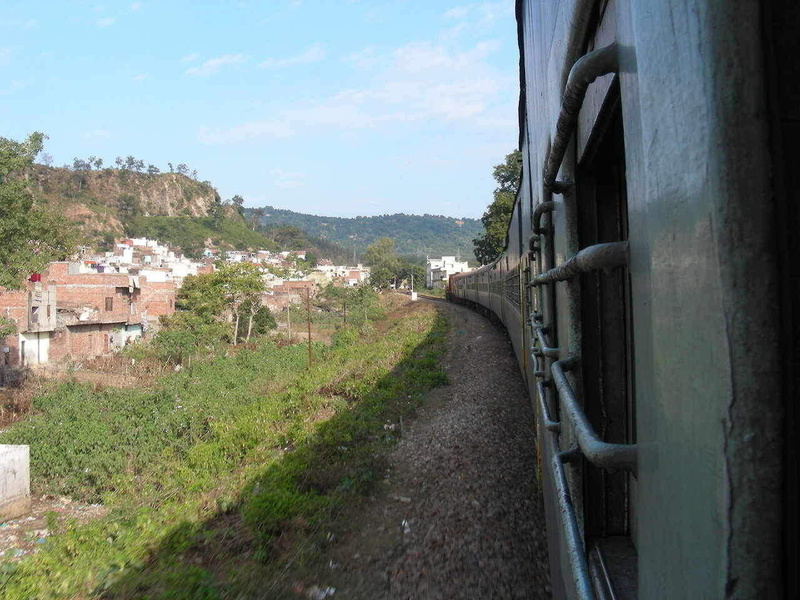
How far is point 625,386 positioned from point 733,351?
1.11 meters

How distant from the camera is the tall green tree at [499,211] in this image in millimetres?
36688

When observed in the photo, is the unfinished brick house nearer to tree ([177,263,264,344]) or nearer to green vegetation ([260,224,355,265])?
tree ([177,263,264,344])

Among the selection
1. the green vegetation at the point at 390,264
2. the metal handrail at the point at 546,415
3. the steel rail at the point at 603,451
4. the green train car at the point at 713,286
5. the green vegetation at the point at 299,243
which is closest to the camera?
the green train car at the point at 713,286

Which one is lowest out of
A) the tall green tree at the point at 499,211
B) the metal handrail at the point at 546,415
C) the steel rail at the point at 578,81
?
the metal handrail at the point at 546,415

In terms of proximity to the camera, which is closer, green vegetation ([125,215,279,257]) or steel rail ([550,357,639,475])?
steel rail ([550,357,639,475])

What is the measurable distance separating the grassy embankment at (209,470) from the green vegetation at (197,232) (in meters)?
93.8

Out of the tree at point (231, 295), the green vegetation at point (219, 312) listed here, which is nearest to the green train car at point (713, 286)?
the green vegetation at point (219, 312)

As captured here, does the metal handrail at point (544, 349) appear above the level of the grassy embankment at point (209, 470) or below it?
above

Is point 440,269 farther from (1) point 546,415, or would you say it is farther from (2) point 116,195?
(1) point 546,415

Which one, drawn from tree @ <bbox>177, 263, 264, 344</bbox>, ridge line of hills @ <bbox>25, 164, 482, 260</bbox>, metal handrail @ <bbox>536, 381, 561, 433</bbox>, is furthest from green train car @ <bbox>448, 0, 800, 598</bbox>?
ridge line of hills @ <bbox>25, 164, 482, 260</bbox>

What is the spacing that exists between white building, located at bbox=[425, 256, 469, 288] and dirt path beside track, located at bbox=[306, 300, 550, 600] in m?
79.4

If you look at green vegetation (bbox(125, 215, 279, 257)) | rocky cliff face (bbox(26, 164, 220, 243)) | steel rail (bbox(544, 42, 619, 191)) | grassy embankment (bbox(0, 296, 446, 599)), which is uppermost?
rocky cliff face (bbox(26, 164, 220, 243))

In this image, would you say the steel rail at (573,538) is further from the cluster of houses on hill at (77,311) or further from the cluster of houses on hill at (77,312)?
the cluster of houses on hill at (77,311)

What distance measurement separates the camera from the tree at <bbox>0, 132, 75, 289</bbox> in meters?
13.2
